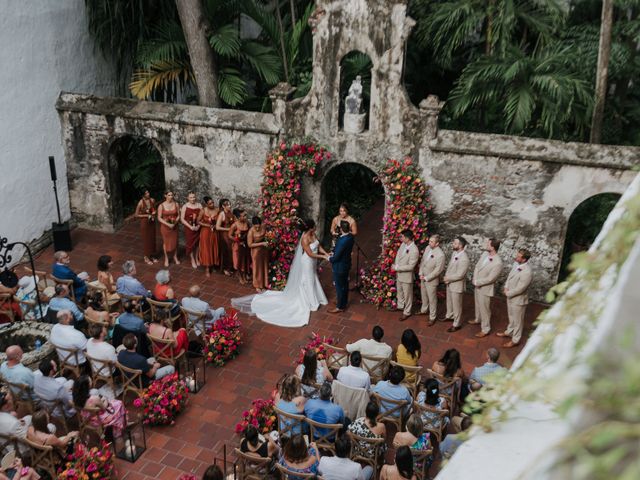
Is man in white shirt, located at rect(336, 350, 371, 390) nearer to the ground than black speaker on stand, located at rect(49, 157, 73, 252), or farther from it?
nearer to the ground

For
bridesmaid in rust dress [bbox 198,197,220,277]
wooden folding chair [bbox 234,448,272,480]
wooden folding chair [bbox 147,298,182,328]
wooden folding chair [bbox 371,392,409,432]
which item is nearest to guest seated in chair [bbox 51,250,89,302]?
wooden folding chair [bbox 147,298,182,328]

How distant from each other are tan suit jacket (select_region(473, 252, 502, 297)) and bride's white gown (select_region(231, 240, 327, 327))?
2.66 meters

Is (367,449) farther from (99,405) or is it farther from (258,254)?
(258,254)

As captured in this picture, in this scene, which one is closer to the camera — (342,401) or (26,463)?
(26,463)

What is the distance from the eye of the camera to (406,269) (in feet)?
38.2

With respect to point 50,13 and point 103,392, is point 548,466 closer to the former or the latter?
point 103,392

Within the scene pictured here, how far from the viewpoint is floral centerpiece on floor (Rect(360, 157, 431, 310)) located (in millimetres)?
12039

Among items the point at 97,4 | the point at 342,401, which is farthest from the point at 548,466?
the point at 97,4

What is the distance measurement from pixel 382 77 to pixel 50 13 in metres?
6.75

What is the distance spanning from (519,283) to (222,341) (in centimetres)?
453

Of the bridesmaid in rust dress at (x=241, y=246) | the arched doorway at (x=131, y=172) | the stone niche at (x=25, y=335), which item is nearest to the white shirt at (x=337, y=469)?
the stone niche at (x=25, y=335)

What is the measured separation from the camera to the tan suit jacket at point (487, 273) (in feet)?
36.1

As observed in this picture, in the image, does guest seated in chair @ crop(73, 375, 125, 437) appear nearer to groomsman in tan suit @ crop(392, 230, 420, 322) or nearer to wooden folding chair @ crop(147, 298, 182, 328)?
wooden folding chair @ crop(147, 298, 182, 328)

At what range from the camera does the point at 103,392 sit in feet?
30.2
